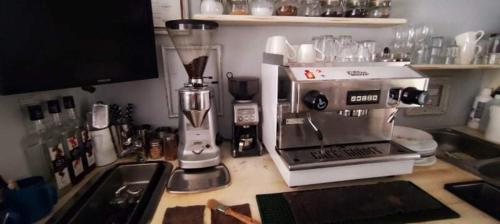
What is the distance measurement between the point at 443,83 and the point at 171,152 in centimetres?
149

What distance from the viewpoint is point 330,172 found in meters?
0.73

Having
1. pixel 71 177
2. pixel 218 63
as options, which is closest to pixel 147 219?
pixel 71 177

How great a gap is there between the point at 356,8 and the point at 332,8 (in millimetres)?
104

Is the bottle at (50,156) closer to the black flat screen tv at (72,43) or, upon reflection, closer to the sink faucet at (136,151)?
the black flat screen tv at (72,43)

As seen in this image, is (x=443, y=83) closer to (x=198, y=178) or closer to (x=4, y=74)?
(x=198, y=178)

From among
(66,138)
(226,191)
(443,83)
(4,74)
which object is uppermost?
(4,74)

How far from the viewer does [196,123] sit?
0.81m

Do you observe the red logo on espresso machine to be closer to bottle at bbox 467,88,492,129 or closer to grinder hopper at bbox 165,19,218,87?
grinder hopper at bbox 165,19,218,87

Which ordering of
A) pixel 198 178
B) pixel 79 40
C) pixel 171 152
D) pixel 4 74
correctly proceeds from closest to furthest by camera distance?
pixel 4 74
pixel 79 40
pixel 198 178
pixel 171 152

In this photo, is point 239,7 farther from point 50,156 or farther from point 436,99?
point 436,99

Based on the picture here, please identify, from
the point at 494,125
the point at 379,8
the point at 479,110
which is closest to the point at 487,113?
the point at 479,110

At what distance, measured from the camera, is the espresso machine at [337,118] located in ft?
2.25

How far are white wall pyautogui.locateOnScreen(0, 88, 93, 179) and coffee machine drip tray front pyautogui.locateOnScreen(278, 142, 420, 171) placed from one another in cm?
79

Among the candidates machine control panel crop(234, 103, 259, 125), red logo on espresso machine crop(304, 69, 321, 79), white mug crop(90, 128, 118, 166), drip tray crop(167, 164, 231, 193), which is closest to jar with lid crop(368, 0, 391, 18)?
red logo on espresso machine crop(304, 69, 321, 79)
